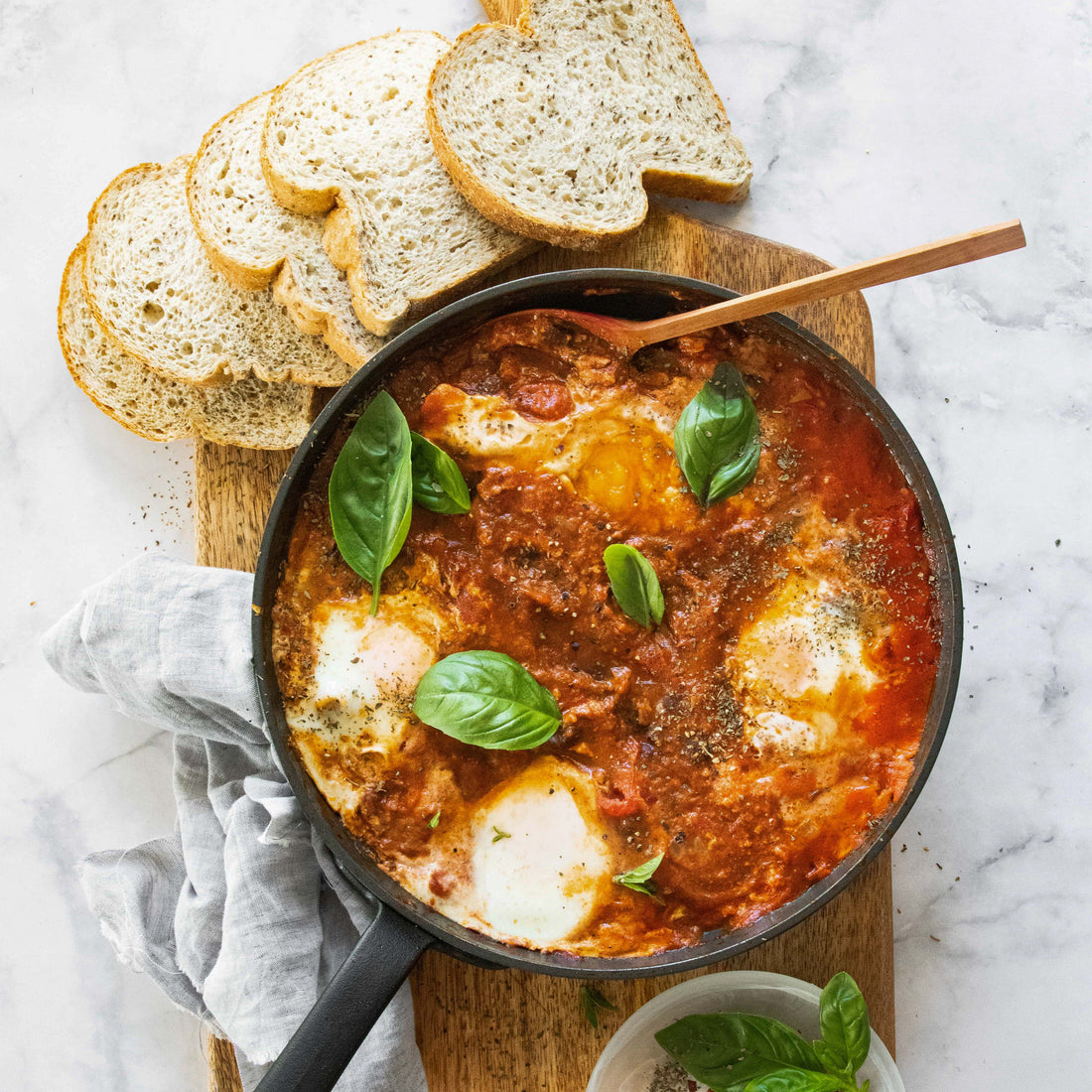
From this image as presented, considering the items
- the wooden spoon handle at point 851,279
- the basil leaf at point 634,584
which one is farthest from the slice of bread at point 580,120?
the basil leaf at point 634,584

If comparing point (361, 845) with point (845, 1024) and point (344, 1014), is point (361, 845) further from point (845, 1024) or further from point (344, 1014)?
point (845, 1024)

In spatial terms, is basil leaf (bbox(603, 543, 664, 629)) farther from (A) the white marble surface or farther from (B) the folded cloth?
(A) the white marble surface

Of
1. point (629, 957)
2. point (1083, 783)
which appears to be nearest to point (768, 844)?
point (629, 957)

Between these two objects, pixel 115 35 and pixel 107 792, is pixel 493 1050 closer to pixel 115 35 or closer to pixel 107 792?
pixel 107 792

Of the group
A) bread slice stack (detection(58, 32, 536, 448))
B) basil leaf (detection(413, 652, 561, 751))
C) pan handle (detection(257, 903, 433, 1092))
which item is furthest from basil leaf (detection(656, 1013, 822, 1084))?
bread slice stack (detection(58, 32, 536, 448))

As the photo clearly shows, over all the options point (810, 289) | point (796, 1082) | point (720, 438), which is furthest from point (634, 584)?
point (796, 1082)
